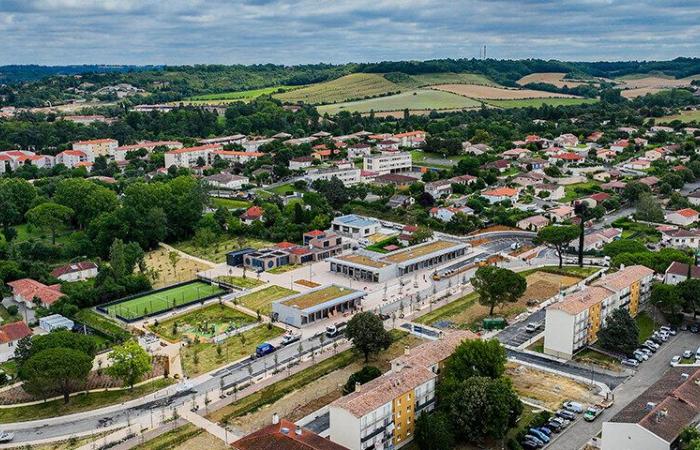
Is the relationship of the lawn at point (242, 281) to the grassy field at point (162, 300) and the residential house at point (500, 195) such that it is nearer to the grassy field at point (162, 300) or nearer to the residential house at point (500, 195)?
the grassy field at point (162, 300)

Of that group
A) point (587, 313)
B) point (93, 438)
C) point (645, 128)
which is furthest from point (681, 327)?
point (645, 128)

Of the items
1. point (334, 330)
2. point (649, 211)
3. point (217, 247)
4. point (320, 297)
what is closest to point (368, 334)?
point (334, 330)

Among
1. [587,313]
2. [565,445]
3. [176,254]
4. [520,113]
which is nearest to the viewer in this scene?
[565,445]

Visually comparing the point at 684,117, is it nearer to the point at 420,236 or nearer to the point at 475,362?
the point at 420,236

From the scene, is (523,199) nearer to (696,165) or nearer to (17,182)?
(696,165)

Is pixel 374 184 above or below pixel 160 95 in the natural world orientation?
below

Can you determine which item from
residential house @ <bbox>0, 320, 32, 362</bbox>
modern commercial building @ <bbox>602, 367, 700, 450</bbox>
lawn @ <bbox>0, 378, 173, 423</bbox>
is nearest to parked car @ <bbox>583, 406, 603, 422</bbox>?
modern commercial building @ <bbox>602, 367, 700, 450</bbox>

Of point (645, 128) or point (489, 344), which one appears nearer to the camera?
point (489, 344)
